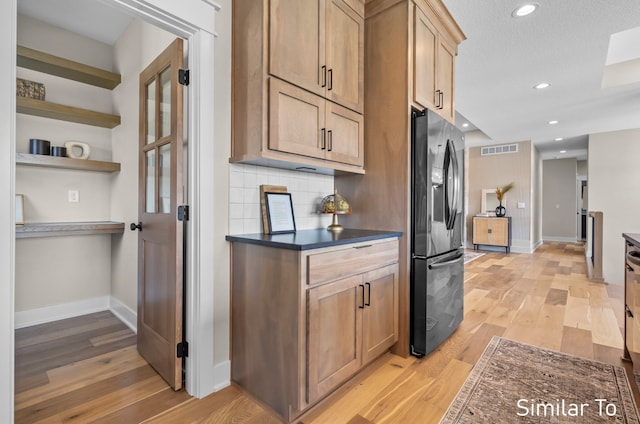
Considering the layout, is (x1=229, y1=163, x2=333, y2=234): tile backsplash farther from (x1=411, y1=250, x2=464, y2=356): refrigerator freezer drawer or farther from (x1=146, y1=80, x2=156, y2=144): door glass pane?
(x1=411, y1=250, x2=464, y2=356): refrigerator freezer drawer

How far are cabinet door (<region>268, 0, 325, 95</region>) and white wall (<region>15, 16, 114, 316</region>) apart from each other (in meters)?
2.45

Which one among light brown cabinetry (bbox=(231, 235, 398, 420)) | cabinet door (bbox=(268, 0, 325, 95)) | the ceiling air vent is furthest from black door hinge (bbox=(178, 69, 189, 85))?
the ceiling air vent

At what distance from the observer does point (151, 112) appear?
214cm

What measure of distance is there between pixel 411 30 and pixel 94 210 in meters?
3.29

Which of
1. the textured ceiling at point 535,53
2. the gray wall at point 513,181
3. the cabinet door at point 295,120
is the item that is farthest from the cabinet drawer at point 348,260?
the gray wall at point 513,181

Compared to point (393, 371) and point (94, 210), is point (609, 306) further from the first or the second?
point (94, 210)

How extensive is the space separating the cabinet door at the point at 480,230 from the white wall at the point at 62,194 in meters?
7.30

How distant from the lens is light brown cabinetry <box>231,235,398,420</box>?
1.47 m

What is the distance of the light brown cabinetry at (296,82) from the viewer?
1661 millimetres

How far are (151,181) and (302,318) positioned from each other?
1.42 meters

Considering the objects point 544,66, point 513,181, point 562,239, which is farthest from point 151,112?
point 562,239

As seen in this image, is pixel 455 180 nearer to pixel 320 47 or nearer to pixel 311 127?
pixel 311 127

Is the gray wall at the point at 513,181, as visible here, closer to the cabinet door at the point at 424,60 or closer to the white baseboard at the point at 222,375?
the cabinet door at the point at 424,60

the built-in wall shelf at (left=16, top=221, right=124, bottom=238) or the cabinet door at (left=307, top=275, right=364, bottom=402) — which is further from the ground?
the built-in wall shelf at (left=16, top=221, right=124, bottom=238)
